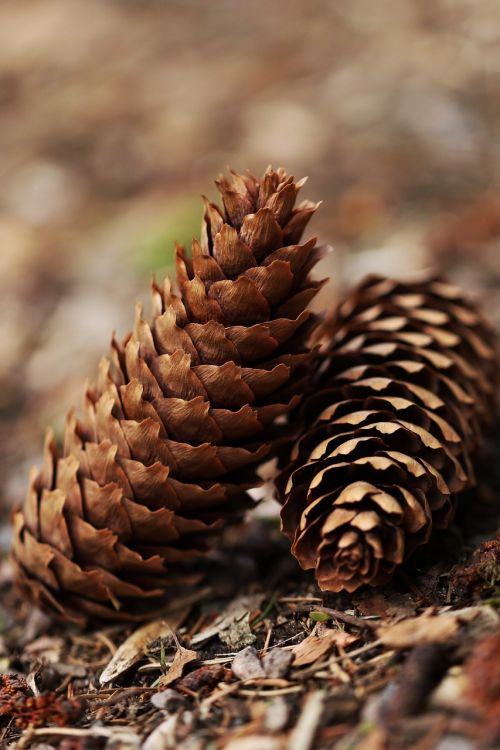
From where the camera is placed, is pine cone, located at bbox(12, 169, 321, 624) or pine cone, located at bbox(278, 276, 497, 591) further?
pine cone, located at bbox(12, 169, 321, 624)

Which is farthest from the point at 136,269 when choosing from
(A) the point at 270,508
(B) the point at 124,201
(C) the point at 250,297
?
(C) the point at 250,297

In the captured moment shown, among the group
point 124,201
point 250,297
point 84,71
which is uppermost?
point 84,71

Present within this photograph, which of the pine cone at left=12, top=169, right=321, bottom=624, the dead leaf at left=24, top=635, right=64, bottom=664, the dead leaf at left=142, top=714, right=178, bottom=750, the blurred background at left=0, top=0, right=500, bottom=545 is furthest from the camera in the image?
the blurred background at left=0, top=0, right=500, bottom=545

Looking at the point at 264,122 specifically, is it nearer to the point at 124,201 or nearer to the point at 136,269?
the point at 124,201

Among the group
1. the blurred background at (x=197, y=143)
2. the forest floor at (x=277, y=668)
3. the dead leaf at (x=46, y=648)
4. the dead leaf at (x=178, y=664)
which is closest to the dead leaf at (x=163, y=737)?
the forest floor at (x=277, y=668)

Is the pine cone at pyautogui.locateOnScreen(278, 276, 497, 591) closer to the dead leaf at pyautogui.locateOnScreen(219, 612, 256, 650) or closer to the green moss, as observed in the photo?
the dead leaf at pyautogui.locateOnScreen(219, 612, 256, 650)

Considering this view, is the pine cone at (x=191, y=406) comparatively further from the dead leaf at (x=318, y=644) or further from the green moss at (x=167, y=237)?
the green moss at (x=167, y=237)

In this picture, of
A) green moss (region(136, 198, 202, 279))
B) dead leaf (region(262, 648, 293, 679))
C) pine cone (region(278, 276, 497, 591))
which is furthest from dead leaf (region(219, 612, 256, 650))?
green moss (region(136, 198, 202, 279))

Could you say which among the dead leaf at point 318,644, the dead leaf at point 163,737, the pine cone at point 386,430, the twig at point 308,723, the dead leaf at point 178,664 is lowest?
the twig at point 308,723
